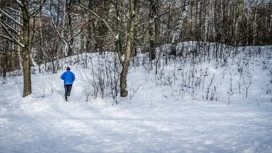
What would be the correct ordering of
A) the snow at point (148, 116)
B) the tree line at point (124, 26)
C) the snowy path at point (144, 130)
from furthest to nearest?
the tree line at point (124, 26), the snow at point (148, 116), the snowy path at point (144, 130)

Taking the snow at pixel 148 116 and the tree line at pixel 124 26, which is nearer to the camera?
the snow at pixel 148 116

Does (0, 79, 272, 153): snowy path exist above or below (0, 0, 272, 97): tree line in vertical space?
below

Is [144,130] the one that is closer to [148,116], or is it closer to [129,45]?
[148,116]

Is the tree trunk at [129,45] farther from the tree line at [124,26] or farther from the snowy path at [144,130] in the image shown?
the snowy path at [144,130]

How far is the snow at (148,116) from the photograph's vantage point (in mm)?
6031

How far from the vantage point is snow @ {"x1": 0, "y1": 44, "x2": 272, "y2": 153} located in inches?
237

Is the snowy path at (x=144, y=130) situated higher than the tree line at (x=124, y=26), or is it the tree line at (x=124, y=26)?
the tree line at (x=124, y=26)

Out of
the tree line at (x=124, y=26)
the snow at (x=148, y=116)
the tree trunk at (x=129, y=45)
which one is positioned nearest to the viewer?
the snow at (x=148, y=116)

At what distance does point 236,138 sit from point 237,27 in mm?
15023

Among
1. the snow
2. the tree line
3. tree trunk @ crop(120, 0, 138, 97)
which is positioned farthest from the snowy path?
the tree line

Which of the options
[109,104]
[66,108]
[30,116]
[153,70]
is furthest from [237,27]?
[30,116]

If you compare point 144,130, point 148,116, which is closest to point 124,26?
point 148,116

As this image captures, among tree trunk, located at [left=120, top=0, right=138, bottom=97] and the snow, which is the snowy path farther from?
tree trunk, located at [left=120, top=0, right=138, bottom=97]

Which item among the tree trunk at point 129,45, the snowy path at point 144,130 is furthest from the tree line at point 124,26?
the snowy path at point 144,130
